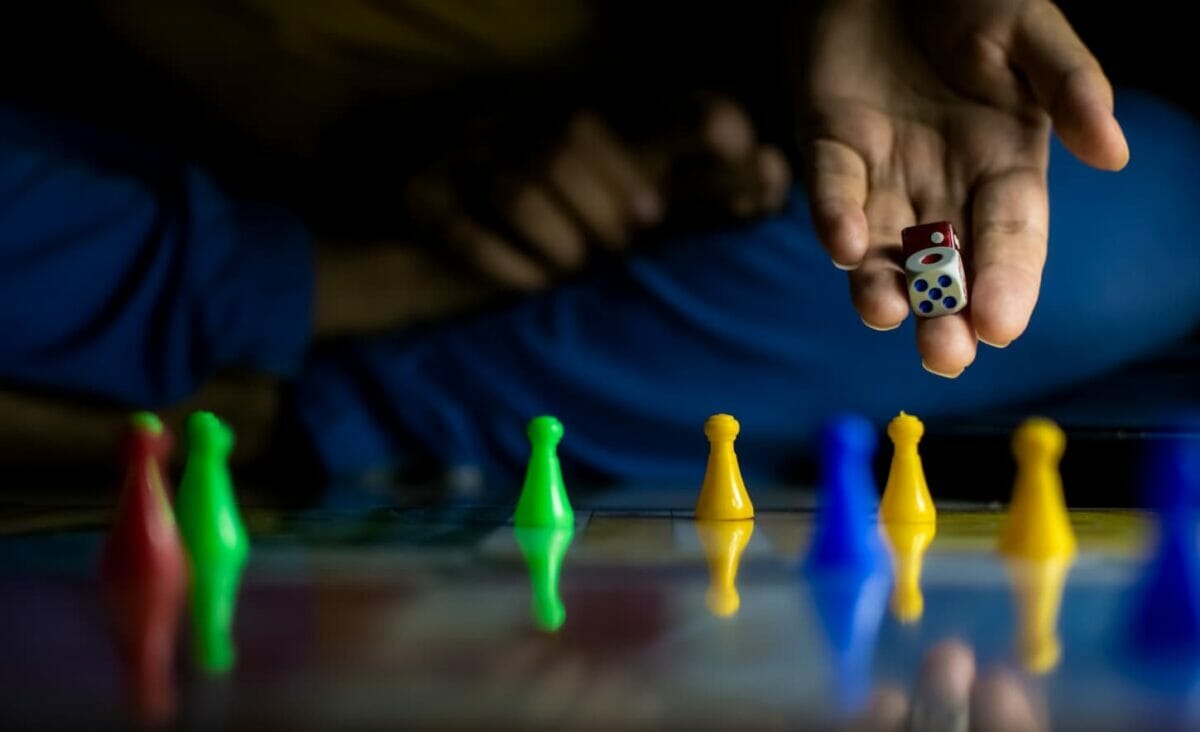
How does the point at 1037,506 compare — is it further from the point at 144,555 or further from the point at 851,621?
the point at 144,555

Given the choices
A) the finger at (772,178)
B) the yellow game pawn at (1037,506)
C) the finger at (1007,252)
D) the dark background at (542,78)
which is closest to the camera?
the yellow game pawn at (1037,506)

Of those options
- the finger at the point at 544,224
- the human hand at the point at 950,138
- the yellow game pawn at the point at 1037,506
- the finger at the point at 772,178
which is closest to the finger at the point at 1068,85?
the human hand at the point at 950,138

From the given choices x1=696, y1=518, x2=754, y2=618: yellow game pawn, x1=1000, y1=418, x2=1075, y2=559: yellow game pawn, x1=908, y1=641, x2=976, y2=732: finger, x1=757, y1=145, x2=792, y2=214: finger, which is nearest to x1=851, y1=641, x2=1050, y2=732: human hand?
x1=908, y1=641, x2=976, y2=732: finger

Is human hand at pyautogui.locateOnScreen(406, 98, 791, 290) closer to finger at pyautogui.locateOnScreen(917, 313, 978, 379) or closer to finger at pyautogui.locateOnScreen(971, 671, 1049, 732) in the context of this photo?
finger at pyautogui.locateOnScreen(917, 313, 978, 379)

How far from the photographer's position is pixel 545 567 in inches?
25.9

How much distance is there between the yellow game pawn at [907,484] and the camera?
2.68 feet

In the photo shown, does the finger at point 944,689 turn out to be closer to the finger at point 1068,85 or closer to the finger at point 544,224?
the finger at point 1068,85

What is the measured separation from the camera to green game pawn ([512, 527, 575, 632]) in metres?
0.53

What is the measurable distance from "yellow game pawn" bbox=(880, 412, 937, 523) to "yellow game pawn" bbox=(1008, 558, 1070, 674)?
6.2 inches

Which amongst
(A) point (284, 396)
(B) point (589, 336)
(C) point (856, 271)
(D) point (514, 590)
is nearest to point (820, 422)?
(B) point (589, 336)

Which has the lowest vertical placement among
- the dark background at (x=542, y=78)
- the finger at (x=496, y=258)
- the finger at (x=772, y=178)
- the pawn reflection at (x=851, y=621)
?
the pawn reflection at (x=851, y=621)

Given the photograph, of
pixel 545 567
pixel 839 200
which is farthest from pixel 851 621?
pixel 839 200

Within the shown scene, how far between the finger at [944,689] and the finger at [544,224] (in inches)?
37.5

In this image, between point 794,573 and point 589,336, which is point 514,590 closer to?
point 794,573
